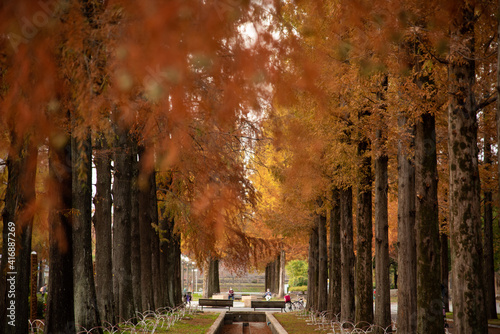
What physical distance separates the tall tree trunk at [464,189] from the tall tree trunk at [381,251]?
4917 mm

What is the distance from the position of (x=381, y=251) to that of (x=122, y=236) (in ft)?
23.6

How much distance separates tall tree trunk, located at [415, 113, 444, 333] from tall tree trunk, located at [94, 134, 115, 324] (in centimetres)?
793

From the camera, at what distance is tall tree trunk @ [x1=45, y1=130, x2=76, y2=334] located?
10242 mm

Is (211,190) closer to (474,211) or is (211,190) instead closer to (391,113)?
(391,113)

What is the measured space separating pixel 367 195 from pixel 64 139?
358 inches

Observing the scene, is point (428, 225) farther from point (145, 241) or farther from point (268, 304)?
point (268, 304)

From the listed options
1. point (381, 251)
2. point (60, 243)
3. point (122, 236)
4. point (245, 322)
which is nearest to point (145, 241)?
point (122, 236)

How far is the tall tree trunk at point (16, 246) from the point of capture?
10062 mm

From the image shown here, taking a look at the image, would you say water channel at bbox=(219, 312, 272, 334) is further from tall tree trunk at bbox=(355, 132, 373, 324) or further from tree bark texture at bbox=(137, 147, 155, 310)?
tall tree trunk at bbox=(355, 132, 373, 324)

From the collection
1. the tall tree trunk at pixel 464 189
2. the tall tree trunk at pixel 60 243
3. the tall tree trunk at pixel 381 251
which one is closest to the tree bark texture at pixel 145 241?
the tall tree trunk at pixel 381 251

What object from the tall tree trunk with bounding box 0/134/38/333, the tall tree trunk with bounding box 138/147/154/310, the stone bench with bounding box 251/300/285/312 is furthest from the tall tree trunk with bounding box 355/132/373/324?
the stone bench with bounding box 251/300/285/312

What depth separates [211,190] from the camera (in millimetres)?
17766

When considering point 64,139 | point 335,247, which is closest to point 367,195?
point 335,247

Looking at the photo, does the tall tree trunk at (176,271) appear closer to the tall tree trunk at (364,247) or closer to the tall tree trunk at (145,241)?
the tall tree trunk at (145,241)
